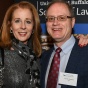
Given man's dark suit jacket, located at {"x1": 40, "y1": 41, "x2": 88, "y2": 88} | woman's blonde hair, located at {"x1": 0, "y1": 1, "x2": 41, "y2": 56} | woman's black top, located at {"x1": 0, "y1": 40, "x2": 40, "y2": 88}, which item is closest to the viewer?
man's dark suit jacket, located at {"x1": 40, "y1": 41, "x2": 88, "y2": 88}

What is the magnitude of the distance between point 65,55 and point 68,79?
9.9 inches

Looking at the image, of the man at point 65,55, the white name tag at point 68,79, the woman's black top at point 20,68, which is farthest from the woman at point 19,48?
the white name tag at point 68,79

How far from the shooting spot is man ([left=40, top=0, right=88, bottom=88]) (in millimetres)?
1983

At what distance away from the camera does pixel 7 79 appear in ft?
6.89

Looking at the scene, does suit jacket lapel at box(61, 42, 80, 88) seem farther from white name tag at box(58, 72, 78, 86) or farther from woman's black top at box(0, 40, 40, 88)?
woman's black top at box(0, 40, 40, 88)

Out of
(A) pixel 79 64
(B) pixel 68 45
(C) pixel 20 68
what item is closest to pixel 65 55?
(B) pixel 68 45

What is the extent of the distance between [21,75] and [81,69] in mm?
612

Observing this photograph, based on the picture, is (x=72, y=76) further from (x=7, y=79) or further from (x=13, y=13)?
(x=13, y=13)

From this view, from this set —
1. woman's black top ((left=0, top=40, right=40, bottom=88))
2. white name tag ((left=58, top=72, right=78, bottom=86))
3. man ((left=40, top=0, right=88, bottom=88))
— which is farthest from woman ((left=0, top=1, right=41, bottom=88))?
white name tag ((left=58, top=72, right=78, bottom=86))

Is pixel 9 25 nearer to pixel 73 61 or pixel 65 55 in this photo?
pixel 65 55

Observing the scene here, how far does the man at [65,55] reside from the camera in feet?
6.51

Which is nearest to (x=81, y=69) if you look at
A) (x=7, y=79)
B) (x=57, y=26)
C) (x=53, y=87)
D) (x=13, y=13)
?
(x=53, y=87)

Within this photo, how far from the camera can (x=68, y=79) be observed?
6.68 ft

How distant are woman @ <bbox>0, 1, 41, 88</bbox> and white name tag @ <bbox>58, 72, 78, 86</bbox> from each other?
322 mm
